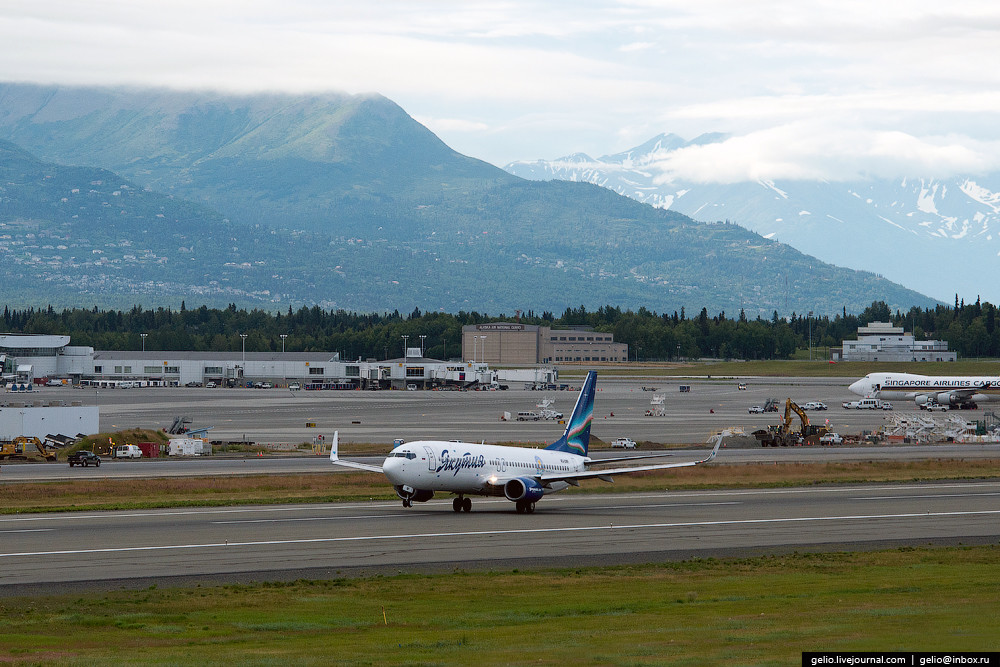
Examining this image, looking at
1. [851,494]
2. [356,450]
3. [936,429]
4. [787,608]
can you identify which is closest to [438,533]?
[787,608]

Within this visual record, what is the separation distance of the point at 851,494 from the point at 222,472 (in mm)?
41843

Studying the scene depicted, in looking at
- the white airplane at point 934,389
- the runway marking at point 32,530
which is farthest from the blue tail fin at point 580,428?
the white airplane at point 934,389

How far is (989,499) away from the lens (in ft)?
205

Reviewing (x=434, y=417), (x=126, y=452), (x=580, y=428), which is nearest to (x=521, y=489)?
(x=580, y=428)

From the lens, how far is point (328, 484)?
70625 mm

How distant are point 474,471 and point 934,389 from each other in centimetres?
13643

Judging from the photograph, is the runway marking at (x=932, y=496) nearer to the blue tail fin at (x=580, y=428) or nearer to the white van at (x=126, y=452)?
the blue tail fin at (x=580, y=428)

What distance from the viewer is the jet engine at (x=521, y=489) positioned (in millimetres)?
53844

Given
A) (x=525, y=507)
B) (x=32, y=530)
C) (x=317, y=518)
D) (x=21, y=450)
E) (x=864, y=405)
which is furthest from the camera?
(x=864, y=405)

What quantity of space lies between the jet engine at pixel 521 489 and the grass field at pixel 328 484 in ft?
37.1

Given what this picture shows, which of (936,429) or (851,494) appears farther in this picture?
(936,429)

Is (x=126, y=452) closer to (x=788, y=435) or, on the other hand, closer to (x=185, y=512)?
(x=185, y=512)

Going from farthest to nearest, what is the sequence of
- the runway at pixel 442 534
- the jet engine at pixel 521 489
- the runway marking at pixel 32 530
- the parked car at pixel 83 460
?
the parked car at pixel 83 460 → the jet engine at pixel 521 489 → the runway marking at pixel 32 530 → the runway at pixel 442 534

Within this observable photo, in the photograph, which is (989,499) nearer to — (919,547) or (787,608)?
(919,547)
